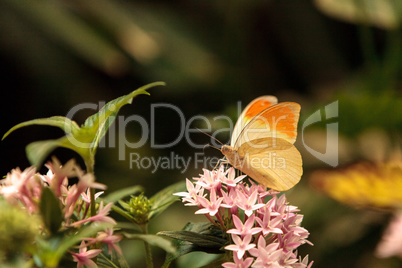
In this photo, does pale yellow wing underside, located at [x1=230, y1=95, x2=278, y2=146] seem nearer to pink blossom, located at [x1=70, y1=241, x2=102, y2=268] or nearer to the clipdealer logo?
pink blossom, located at [x1=70, y1=241, x2=102, y2=268]

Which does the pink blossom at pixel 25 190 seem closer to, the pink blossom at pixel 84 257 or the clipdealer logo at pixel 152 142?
the pink blossom at pixel 84 257

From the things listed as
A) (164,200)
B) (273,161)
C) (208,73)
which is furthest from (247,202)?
(208,73)

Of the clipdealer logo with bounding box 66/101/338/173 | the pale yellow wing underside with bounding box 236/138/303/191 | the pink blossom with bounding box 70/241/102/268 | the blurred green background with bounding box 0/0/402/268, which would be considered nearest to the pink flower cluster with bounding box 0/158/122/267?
the pink blossom with bounding box 70/241/102/268

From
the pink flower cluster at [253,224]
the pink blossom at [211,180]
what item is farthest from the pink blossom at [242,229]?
the pink blossom at [211,180]

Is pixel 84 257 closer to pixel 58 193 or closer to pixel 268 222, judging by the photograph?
pixel 58 193

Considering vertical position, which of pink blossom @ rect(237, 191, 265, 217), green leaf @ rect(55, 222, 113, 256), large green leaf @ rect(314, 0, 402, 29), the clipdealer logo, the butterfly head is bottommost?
the clipdealer logo
